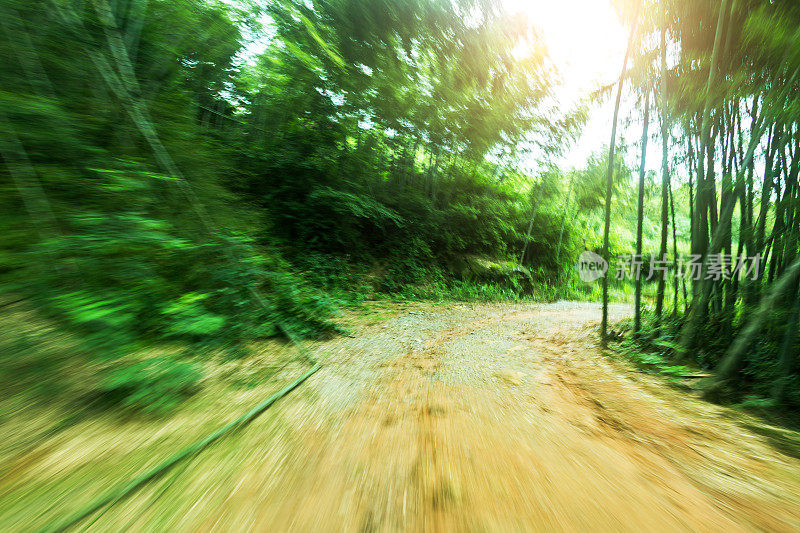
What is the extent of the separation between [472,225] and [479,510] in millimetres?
10054

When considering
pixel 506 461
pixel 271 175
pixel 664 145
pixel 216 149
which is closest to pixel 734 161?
pixel 664 145

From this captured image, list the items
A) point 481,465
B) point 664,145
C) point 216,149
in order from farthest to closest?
point 216,149
point 664,145
point 481,465

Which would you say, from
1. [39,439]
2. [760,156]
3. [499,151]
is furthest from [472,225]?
[39,439]

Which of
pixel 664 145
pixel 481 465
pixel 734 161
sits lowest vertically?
pixel 481 465

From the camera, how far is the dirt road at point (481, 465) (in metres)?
1.11

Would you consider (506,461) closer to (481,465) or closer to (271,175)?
(481,465)

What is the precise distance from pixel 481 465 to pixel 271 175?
23.8 feet

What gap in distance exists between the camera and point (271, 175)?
6.96 meters

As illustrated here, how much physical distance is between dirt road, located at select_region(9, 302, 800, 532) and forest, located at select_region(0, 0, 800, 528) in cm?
78

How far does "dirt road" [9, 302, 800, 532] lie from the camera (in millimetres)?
1114

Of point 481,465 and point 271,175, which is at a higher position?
point 271,175

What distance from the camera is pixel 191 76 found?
12.2ft

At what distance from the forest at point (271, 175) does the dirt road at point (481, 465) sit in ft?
2.57

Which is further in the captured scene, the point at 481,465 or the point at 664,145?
the point at 664,145
